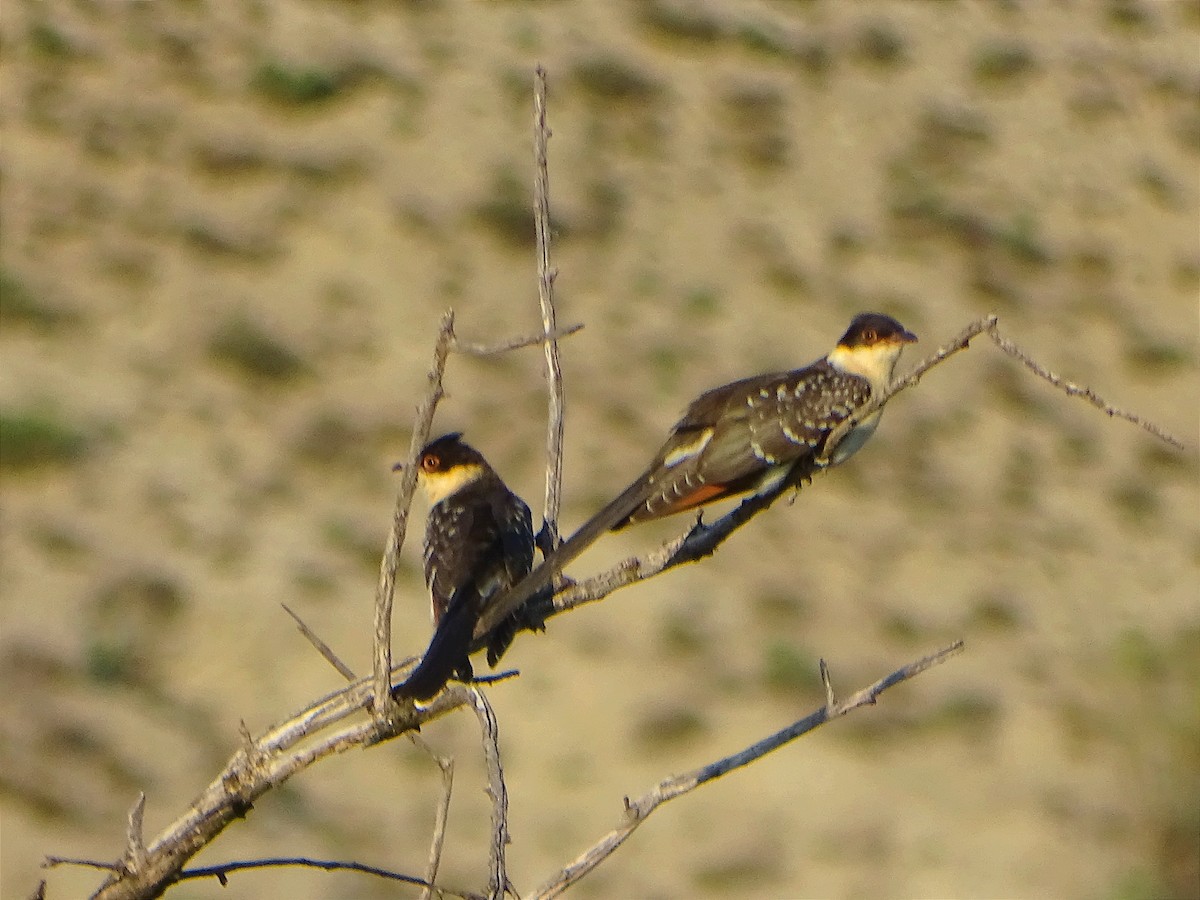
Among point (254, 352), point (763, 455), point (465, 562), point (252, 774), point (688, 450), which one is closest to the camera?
point (252, 774)

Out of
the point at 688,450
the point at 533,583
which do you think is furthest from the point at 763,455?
the point at 533,583

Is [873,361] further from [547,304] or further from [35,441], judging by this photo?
[35,441]

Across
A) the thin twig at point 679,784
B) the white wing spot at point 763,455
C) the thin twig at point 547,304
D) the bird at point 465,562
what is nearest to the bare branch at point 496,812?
the thin twig at point 679,784

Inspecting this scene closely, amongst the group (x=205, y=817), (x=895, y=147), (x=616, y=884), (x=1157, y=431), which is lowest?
(x=205, y=817)

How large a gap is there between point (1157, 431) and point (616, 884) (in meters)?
9.51

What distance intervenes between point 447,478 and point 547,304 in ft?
6.45

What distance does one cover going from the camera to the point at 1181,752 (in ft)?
46.1

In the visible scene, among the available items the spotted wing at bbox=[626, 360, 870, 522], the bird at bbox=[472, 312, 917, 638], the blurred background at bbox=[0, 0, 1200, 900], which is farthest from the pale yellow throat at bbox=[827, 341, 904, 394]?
the blurred background at bbox=[0, 0, 1200, 900]

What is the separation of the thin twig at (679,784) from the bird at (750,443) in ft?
4.25

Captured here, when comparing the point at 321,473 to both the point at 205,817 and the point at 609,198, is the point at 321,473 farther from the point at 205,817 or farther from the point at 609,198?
the point at 205,817

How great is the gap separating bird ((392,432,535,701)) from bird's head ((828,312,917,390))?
66.0 inches

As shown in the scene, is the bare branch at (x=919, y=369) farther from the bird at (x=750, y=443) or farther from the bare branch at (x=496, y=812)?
the bare branch at (x=496, y=812)

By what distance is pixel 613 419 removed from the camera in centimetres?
1591

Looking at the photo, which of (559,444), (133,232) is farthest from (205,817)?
(133,232)
